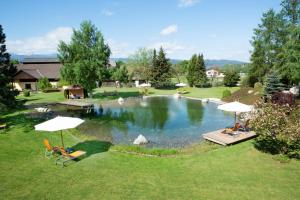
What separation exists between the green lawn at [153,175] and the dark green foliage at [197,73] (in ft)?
129

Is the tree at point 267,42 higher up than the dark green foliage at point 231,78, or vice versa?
the tree at point 267,42

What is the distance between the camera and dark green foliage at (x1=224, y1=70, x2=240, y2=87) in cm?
4934

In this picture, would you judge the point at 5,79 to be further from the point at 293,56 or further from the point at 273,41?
the point at 273,41

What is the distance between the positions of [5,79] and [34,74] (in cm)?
3312

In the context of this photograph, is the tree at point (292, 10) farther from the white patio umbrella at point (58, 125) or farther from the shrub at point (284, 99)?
the white patio umbrella at point (58, 125)

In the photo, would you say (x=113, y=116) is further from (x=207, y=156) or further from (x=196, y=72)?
(x=196, y=72)

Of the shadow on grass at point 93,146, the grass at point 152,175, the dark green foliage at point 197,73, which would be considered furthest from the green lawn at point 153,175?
the dark green foliage at point 197,73

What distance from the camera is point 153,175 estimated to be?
9539mm

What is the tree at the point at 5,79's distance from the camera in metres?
18.0

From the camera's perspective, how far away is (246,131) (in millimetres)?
15305

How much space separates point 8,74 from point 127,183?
53.7 feet

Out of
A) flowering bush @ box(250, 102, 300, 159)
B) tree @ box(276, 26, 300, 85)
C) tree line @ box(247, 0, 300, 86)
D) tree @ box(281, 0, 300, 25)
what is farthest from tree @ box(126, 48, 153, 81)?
flowering bush @ box(250, 102, 300, 159)

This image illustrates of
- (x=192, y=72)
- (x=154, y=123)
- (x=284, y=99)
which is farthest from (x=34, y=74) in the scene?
(x=284, y=99)

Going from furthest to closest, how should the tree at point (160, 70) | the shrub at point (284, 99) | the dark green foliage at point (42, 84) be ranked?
the tree at point (160, 70) → the dark green foliage at point (42, 84) → the shrub at point (284, 99)
